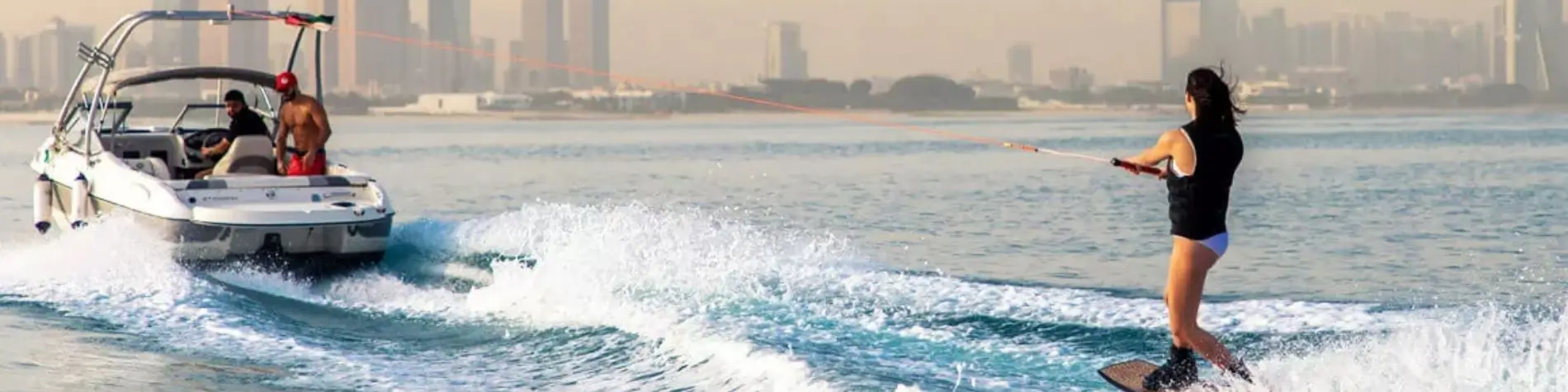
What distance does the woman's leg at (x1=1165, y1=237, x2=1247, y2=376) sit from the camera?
7.40m

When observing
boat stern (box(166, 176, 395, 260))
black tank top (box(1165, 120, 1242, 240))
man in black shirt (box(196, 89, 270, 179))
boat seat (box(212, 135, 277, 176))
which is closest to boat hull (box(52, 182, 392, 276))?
boat stern (box(166, 176, 395, 260))

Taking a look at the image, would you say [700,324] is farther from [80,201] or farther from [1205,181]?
[80,201]

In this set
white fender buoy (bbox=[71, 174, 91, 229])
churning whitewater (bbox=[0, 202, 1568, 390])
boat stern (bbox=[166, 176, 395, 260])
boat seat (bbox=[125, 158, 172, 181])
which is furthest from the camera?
boat seat (bbox=[125, 158, 172, 181])

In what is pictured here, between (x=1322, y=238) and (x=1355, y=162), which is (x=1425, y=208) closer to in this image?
(x=1322, y=238)

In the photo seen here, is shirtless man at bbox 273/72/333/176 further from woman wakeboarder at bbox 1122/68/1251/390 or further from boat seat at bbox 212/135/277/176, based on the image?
woman wakeboarder at bbox 1122/68/1251/390

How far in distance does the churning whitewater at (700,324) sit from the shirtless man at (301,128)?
104 cm

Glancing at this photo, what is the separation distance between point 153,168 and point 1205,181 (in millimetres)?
9736

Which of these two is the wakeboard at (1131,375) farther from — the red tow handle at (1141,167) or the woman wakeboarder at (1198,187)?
the red tow handle at (1141,167)

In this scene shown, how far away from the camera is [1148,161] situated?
7461 millimetres

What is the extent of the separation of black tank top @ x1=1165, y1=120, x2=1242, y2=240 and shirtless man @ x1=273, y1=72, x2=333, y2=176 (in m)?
7.95

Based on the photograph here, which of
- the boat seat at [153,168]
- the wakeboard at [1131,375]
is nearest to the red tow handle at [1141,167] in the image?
the wakeboard at [1131,375]

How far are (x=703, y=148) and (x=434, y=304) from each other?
45813 mm

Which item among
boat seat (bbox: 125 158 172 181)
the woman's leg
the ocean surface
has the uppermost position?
boat seat (bbox: 125 158 172 181)

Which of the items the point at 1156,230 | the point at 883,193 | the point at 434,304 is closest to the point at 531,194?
the point at 883,193
